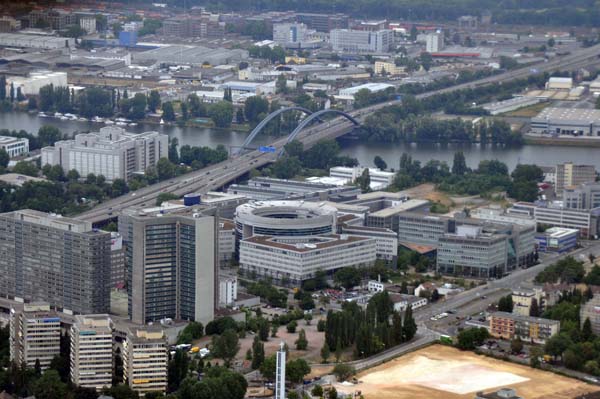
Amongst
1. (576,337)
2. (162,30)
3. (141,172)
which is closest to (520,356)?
(576,337)

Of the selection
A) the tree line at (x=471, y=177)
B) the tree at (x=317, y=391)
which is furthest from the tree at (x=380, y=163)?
the tree at (x=317, y=391)

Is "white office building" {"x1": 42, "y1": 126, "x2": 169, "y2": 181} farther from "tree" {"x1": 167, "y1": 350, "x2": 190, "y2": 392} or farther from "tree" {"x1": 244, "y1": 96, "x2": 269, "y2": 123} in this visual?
"tree" {"x1": 167, "y1": 350, "x2": 190, "y2": 392}

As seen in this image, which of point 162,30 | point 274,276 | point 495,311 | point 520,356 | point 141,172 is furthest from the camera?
point 162,30

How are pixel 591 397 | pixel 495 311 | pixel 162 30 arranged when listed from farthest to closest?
pixel 162 30, pixel 495 311, pixel 591 397

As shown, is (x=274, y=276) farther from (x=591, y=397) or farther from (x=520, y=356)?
(x=591, y=397)

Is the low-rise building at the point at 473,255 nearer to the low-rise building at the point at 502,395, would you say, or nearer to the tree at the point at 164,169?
the low-rise building at the point at 502,395

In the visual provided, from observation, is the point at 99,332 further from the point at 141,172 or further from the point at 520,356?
the point at 141,172

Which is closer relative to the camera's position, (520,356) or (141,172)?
(520,356)

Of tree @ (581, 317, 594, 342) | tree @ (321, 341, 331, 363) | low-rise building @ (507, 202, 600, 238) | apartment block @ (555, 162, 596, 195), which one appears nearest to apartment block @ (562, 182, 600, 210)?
low-rise building @ (507, 202, 600, 238)
